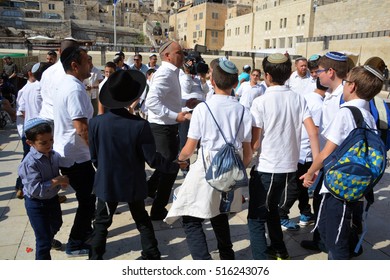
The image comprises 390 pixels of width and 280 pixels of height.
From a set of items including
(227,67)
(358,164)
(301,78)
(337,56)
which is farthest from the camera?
(301,78)

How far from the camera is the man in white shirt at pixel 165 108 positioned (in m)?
4.04

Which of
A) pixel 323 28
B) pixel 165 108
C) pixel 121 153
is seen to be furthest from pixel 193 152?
pixel 323 28

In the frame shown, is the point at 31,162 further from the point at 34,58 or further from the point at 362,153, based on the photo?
the point at 34,58

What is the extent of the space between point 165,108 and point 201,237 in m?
1.70

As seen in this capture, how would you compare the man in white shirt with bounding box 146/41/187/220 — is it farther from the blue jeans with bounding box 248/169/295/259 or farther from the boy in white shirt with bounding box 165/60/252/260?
the blue jeans with bounding box 248/169/295/259

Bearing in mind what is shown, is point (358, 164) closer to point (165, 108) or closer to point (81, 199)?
point (165, 108)

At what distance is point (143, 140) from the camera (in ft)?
9.71

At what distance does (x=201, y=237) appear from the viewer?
9.94 ft

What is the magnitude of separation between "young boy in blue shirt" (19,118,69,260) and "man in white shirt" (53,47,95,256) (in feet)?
0.82

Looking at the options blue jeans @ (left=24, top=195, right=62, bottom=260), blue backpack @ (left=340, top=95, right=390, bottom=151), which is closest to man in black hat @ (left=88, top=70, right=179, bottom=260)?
blue jeans @ (left=24, top=195, right=62, bottom=260)

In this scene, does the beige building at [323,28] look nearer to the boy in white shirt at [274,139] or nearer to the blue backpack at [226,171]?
the boy in white shirt at [274,139]

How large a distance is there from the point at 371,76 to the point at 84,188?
2.93 m

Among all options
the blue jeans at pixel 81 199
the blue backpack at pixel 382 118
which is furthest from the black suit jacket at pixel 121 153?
the blue backpack at pixel 382 118

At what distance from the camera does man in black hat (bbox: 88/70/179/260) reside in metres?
2.94
